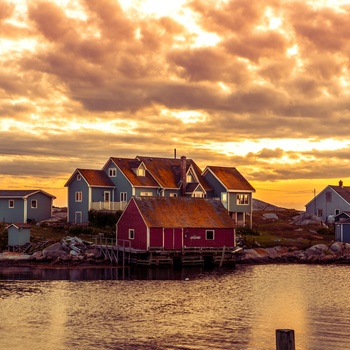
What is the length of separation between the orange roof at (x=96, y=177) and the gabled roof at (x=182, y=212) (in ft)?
46.5

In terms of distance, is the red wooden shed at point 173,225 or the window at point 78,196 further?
the window at point 78,196

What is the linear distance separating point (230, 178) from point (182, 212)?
71.4ft

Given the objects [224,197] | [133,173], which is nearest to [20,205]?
[133,173]

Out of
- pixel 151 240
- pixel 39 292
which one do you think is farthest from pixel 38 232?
pixel 39 292

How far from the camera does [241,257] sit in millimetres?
72375

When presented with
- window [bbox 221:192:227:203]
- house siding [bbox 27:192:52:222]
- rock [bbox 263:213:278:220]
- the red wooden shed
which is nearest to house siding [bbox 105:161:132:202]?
house siding [bbox 27:192:52:222]

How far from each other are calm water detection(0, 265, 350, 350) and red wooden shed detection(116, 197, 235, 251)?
5248 millimetres

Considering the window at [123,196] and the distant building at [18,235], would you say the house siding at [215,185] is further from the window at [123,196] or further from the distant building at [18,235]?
the distant building at [18,235]

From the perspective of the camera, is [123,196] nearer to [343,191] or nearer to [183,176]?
[183,176]

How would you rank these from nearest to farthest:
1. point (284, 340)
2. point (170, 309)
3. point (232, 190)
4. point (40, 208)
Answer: point (284, 340) < point (170, 309) < point (40, 208) < point (232, 190)

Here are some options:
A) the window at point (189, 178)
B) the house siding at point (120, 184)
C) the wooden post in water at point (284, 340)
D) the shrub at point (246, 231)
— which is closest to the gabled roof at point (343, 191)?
the shrub at point (246, 231)

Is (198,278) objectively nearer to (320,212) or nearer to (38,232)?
(38,232)

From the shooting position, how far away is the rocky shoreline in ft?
213

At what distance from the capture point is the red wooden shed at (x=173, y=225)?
67.9 m
